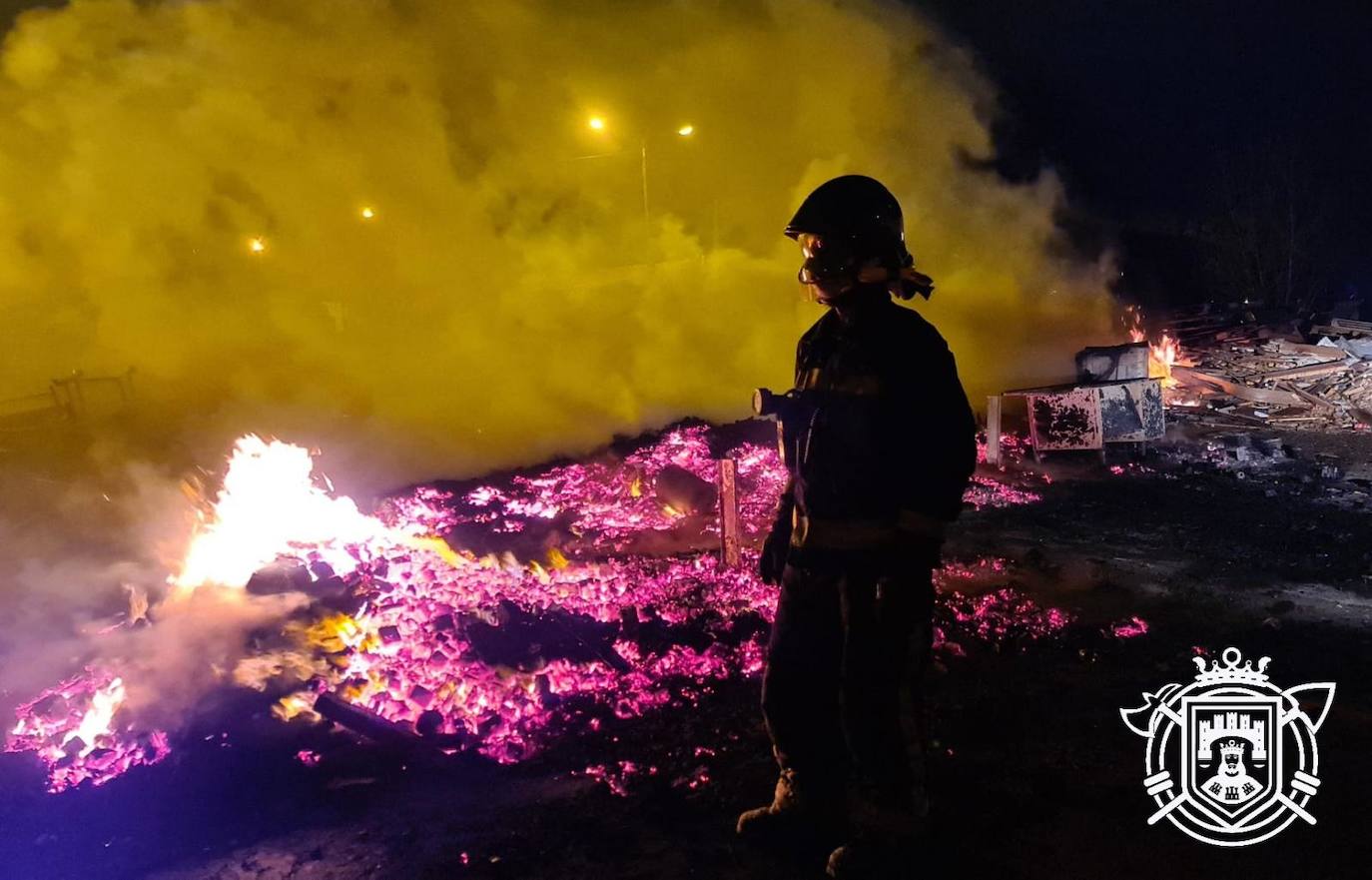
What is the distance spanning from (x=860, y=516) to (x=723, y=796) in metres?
1.66

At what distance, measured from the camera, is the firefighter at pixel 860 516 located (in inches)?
111

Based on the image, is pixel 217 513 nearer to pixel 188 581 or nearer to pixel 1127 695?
pixel 188 581

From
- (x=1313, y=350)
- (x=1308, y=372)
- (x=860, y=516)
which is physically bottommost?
Answer: (x=860, y=516)

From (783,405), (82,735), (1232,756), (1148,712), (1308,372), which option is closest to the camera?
(783,405)

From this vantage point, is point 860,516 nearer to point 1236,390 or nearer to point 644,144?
point 644,144

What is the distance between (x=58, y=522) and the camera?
959 centimetres

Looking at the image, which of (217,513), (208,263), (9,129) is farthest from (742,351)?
(9,129)

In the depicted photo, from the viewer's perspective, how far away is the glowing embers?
14.3ft

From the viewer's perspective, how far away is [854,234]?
9.70ft

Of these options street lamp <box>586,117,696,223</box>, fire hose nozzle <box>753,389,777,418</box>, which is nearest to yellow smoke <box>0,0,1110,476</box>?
street lamp <box>586,117,696,223</box>

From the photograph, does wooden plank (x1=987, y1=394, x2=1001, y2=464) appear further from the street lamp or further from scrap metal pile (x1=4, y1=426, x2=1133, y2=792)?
the street lamp

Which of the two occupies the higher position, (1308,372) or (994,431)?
(1308,372)

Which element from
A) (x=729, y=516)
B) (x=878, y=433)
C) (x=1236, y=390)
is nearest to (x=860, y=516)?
(x=878, y=433)

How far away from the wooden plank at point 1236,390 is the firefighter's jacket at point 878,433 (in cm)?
1447
